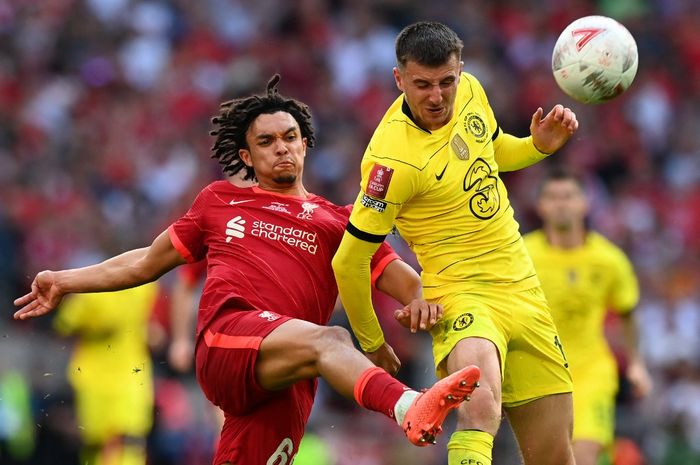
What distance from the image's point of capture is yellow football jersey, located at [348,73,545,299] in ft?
23.2

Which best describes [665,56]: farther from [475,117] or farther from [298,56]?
[475,117]

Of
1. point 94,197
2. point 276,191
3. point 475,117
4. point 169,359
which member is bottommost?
point 169,359

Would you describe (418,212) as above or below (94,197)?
above

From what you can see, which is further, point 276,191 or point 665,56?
point 665,56

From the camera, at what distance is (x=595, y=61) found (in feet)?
24.1

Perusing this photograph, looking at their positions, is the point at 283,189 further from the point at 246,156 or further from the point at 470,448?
the point at 470,448

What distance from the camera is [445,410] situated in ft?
20.9

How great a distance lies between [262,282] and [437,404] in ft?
5.10

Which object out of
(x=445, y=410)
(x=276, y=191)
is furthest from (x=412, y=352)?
(x=445, y=410)

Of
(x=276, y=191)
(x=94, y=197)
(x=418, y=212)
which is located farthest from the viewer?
(x=94, y=197)

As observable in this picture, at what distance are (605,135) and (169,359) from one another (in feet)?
22.6

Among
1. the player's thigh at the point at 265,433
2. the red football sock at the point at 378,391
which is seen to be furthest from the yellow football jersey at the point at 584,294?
the red football sock at the point at 378,391

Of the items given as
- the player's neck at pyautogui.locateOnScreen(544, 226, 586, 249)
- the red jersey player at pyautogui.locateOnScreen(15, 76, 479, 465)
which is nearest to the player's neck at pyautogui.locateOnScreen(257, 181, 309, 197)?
the red jersey player at pyautogui.locateOnScreen(15, 76, 479, 465)

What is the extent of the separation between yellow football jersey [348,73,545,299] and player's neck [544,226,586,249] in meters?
3.14
